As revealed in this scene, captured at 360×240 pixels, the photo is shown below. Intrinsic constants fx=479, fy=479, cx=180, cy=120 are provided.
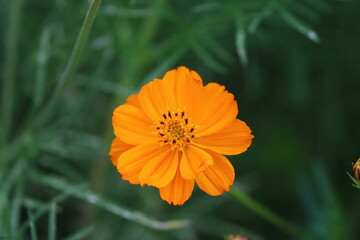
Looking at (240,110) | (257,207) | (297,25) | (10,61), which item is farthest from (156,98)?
(240,110)

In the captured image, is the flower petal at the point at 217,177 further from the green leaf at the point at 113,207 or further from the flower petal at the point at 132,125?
the green leaf at the point at 113,207

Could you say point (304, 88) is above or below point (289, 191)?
above

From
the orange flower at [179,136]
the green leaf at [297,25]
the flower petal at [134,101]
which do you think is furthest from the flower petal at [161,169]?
the green leaf at [297,25]

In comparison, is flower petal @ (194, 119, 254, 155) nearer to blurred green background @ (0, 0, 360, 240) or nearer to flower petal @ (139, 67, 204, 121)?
flower petal @ (139, 67, 204, 121)

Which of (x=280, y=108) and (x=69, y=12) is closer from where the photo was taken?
(x=69, y=12)

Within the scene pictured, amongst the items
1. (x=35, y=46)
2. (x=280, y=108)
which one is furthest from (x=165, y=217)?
(x=35, y=46)

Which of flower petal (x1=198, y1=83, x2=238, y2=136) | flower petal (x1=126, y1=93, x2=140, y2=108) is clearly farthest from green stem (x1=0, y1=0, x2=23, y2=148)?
flower petal (x1=198, y1=83, x2=238, y2=136)

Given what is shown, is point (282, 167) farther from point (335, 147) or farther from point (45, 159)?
point (45, 159)
